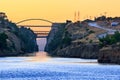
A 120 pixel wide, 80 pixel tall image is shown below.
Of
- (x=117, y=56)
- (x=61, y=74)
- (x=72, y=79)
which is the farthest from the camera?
(x=117, y=56)

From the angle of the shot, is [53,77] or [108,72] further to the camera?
[108,72]

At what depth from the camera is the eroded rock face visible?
554 feet

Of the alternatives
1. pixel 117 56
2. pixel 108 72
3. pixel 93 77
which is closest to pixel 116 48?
pixel 117 56

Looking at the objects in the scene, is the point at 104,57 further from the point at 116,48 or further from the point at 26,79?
the point at 26,79

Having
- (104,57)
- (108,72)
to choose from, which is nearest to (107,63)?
(104,57)

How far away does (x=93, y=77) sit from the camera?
114562mm

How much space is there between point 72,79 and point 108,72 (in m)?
21.9

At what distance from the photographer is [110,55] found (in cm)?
17150

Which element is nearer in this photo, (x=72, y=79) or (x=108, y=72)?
(x=72, y=79)

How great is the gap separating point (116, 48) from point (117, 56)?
212 centimetres

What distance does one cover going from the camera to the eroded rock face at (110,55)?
554ft

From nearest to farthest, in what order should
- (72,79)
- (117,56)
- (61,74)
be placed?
1. (72,79)
2. (61,74)
3. (117,56)

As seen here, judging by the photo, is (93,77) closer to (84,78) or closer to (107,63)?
(84,78)

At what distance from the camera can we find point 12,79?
108375 mm
